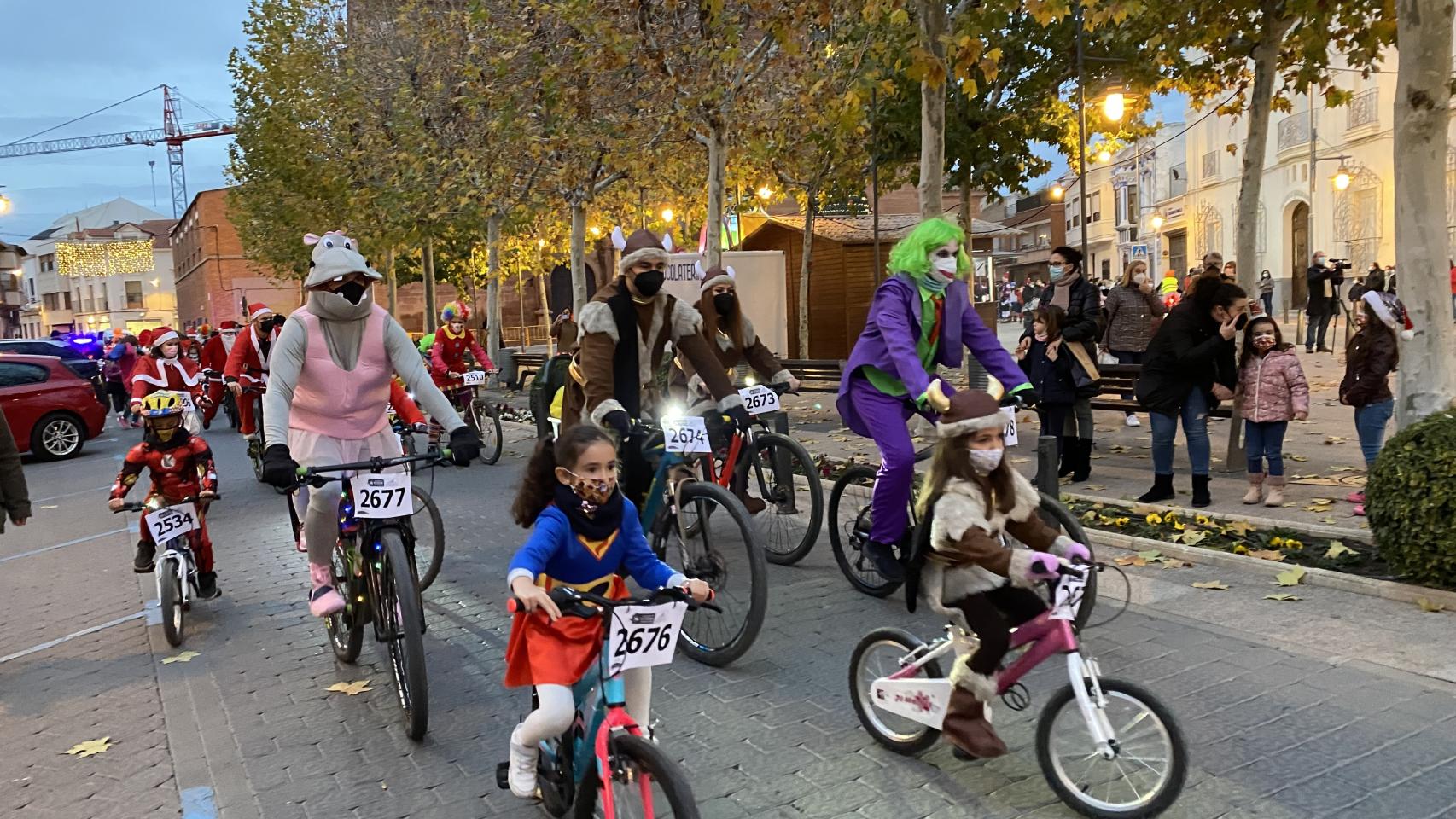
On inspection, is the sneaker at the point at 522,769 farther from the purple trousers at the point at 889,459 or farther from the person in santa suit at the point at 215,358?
the person in santa suit at the point at 215,358

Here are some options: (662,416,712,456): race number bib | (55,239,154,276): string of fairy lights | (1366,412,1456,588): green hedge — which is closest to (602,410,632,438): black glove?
(662,416,712,456): race number bib

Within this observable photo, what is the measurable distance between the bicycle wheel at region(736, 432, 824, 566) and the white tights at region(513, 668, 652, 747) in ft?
10.8

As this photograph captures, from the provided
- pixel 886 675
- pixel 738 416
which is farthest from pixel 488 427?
pixel 886 675

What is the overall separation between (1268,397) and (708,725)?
5352 mm

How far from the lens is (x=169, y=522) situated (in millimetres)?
6633

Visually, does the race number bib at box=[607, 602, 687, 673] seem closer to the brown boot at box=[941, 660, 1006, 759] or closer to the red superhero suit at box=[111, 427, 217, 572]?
the brown boot at box=[941, 660, 1006, 759]

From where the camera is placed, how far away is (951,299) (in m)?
5.68

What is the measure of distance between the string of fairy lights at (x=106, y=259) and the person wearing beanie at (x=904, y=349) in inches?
4327

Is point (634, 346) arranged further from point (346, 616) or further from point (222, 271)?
point (222, 271)

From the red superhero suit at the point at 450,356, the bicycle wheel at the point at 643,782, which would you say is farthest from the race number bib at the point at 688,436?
the red superhero suit at the point at 450,356

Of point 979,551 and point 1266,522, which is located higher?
point 979,551

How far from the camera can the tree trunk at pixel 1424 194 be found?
651 cm

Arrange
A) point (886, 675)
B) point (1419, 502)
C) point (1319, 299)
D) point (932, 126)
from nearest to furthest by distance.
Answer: point (886, 675) → point (1419, 502) → point (932, 126) → point (1319, 299)

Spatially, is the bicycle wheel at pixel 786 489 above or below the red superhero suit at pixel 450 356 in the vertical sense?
below
